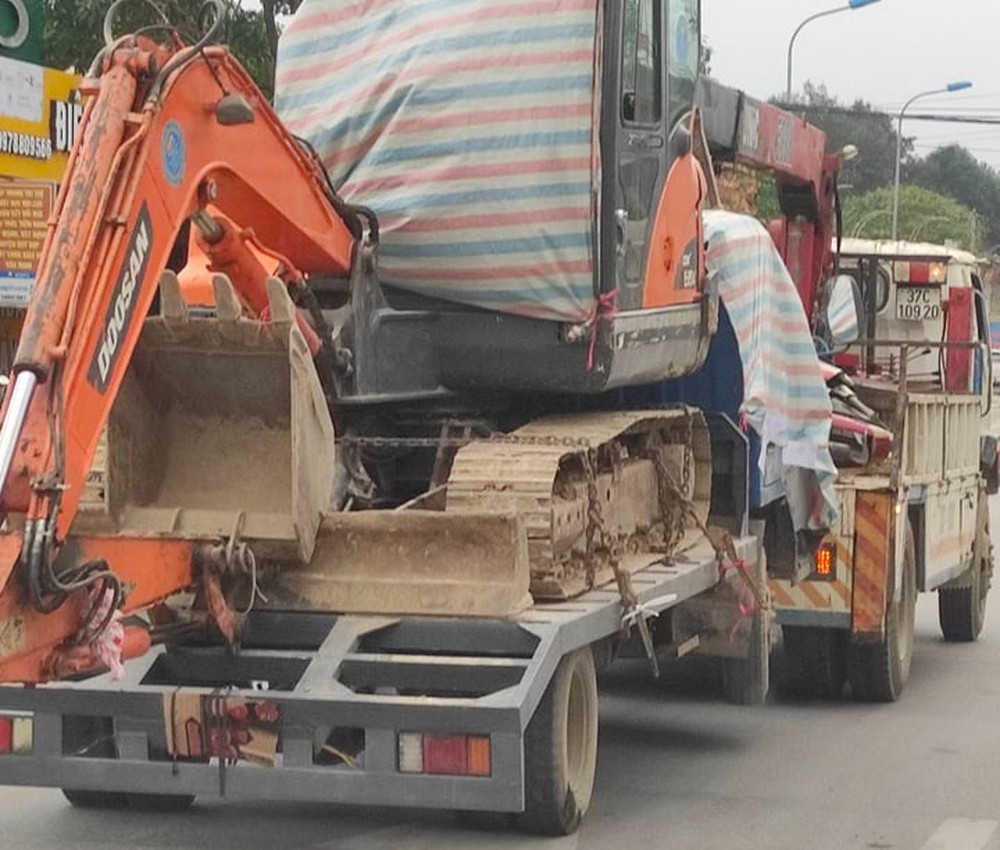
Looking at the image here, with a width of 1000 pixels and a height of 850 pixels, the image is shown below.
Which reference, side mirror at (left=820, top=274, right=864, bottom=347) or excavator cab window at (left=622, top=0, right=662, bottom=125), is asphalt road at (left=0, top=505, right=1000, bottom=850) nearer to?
side mirror at (left=820, top=274, right=864, bottom=347)

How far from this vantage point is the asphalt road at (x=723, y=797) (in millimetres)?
8656

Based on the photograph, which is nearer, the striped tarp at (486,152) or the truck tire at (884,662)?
the striped tarp at (486,152)

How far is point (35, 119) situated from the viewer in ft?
61.6

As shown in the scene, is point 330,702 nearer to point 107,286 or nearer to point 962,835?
point 107,286

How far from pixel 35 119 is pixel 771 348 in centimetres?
1001

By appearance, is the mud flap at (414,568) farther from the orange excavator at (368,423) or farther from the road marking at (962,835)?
the road marking at (962,835)

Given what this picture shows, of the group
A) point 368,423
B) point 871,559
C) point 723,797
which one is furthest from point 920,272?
point 368,423

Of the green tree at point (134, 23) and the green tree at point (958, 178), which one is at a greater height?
the green tree at point (958, 178)

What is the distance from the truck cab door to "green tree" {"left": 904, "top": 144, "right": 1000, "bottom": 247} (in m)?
122

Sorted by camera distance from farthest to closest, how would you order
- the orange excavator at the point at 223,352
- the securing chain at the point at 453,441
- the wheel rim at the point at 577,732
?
the securing chain at the point at 453,441 → the wheel rim at the point at 577,732 → the orange excavator at the point at 223,352

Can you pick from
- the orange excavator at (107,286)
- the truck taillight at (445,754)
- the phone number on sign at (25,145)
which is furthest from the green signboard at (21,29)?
the truck taillight at (445,754)

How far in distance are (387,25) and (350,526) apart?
92.2 inches

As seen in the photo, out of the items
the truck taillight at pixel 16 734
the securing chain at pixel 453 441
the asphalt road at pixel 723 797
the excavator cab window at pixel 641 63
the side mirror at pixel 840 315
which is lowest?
the asphalt road at pixel 723 797

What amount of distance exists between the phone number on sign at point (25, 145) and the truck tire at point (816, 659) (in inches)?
358
